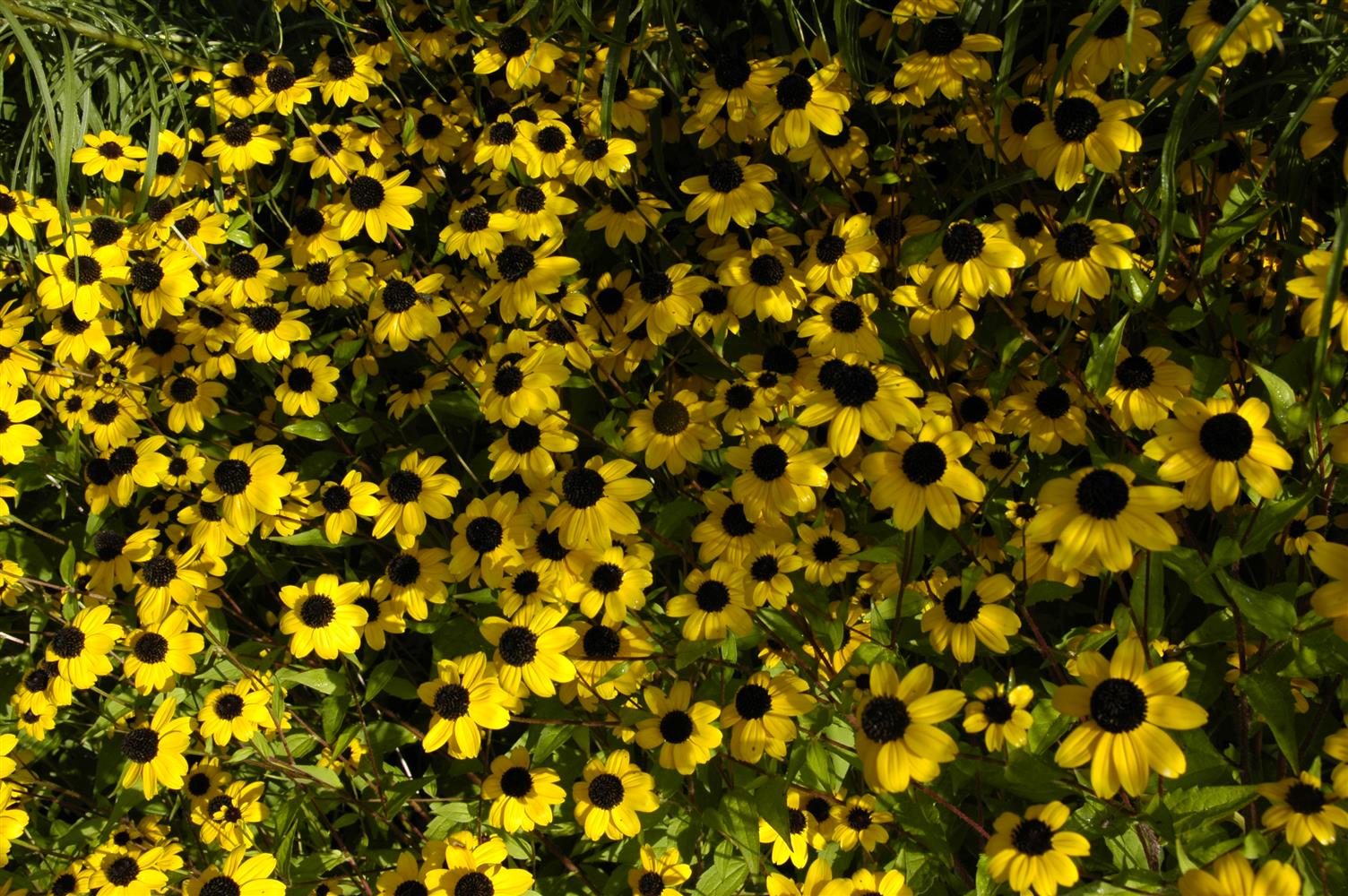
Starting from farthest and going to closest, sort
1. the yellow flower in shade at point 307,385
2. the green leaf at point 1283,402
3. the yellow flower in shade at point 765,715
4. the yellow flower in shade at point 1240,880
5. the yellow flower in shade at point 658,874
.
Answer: the yellow flower in shade at point 307,385, the yellow flower in shade at point 658,874, the yellow flower in shade at point 765,715, the green leaf at point 1283,402, the yellow flower in shade at point 1240,880

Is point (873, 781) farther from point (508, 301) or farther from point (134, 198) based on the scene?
point (134, 198)

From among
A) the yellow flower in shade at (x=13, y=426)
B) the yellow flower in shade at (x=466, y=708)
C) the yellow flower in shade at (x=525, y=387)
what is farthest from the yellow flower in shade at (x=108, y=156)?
the yellow flower in shade at (x=466, y=708)

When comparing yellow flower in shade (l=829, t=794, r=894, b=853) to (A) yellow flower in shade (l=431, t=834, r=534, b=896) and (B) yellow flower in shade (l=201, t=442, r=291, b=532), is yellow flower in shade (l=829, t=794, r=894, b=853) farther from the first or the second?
(B) yellow flower in shade (l=201, t=442, r=291, b=532)

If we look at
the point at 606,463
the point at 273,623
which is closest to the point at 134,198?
the point at 273,623

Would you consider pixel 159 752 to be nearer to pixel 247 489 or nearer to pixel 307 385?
pixel 247 489

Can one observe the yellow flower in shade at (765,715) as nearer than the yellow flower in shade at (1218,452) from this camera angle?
No

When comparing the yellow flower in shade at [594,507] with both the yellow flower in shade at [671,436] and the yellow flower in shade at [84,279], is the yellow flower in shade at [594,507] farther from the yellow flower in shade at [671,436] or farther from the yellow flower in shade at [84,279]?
the yellow flower in shade at [84,279]

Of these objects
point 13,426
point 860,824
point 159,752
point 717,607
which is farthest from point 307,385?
point 860,824

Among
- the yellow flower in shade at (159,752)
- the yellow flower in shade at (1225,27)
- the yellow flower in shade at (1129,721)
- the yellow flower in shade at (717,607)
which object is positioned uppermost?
the yellow flower in shade at (1225,27)
